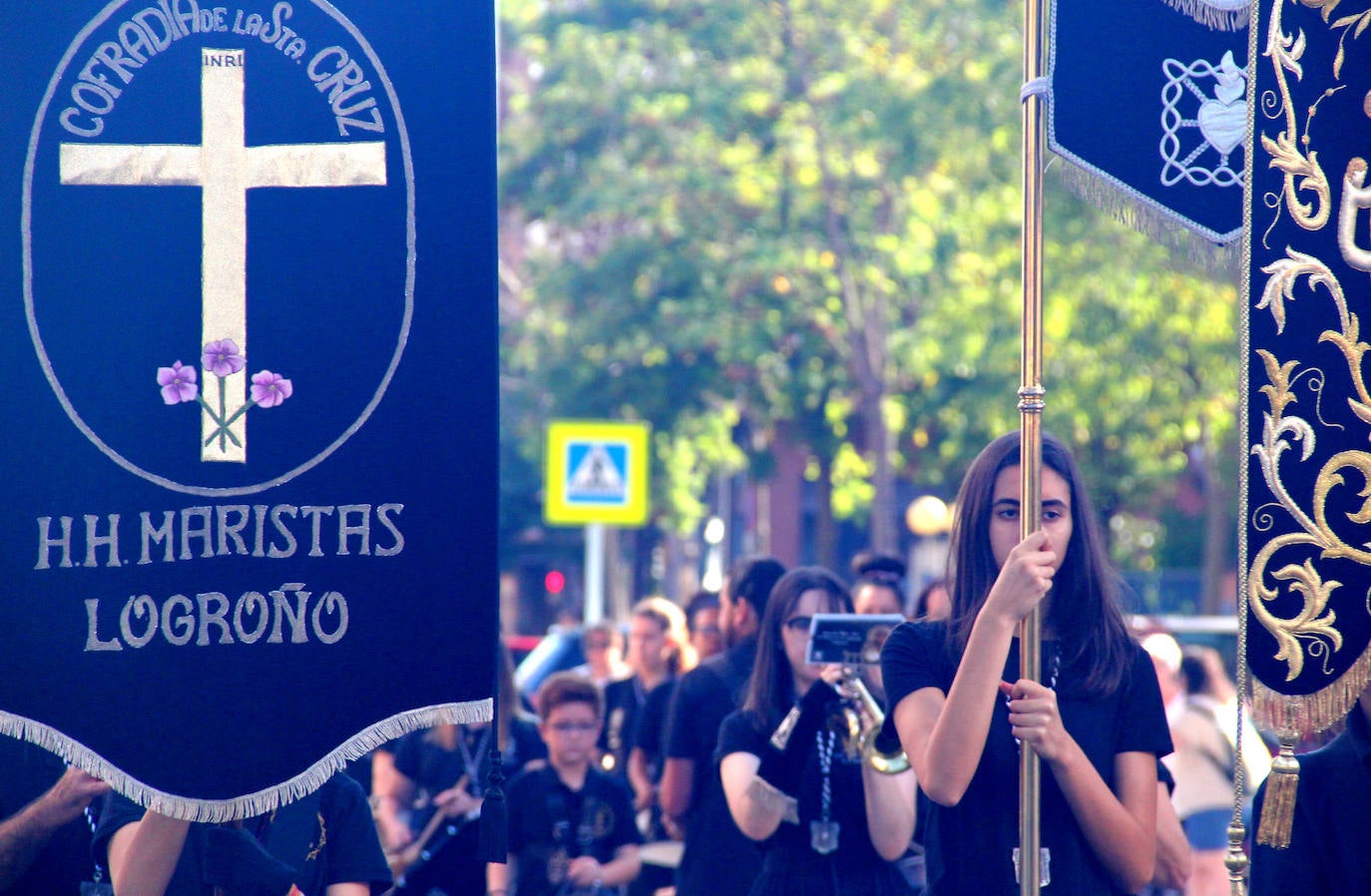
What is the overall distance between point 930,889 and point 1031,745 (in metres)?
0.38

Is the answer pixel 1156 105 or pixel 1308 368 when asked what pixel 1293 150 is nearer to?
pixel 1156 105

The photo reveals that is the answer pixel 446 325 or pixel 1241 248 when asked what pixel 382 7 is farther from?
pixel 1241 248

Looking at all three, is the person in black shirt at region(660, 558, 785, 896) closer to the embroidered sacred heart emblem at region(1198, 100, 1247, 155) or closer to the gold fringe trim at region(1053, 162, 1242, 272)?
the gold fringe trim at region(1053, 162, 1242, 272)

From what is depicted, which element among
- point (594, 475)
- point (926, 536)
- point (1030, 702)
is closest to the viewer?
point (1030, 702)

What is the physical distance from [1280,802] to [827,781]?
1.52 metres

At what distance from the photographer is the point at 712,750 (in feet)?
17.8

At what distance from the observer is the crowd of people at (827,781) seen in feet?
10.4

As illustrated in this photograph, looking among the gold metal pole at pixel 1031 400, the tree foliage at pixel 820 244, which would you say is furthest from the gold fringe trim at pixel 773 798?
the tree foliage at pixel 820 244

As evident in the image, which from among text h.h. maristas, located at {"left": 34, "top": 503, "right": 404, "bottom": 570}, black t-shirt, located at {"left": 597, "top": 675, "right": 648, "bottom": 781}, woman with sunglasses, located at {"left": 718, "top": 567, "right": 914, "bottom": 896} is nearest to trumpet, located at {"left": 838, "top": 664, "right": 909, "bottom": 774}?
woman with sunglasses, located at {"left": 718, "top": 567, "right": 914, "bottom": 896}

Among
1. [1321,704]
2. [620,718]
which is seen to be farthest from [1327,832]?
[620,718]

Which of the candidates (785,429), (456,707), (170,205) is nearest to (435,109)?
(170,205)

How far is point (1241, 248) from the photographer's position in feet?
11.3

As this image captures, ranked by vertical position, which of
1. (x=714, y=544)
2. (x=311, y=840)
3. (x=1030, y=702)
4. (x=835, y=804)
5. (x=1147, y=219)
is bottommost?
(x=714, y=544)

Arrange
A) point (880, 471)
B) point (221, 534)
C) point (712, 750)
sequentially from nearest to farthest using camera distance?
point (221, 534), point (712, 750), point (880, 471)
